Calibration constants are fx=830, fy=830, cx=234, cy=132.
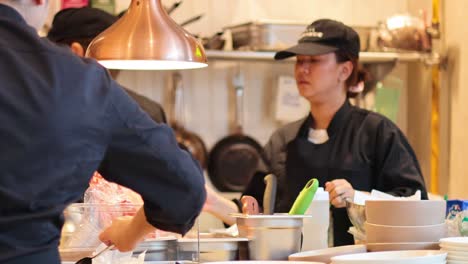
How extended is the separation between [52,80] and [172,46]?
0.94m

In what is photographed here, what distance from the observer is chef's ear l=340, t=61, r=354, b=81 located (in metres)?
3.20

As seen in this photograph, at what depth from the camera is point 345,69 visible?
3.20 metres

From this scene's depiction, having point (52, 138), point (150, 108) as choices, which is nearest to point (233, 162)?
point (150, 108)

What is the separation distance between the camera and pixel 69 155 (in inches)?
42.1

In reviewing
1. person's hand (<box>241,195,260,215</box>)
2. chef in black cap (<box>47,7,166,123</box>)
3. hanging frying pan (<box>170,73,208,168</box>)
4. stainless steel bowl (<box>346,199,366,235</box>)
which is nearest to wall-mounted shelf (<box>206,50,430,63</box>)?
hanging frying pan (<box>170,73,208,168</box>)

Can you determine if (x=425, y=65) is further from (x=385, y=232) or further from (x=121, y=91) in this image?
(x=121, y=91)

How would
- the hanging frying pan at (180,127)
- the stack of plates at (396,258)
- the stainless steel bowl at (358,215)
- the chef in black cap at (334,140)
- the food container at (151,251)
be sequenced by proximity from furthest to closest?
the hanging frying pan at (180,127)
the chef in black cap at (334,140)
the stainless steel bowl at (358,215)
the food container at (151,251)
the stack of plates at (396,258)

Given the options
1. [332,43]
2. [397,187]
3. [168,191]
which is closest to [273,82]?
[332,43]

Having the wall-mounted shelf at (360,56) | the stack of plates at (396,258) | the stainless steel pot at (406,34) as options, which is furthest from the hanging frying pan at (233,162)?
the stack of plates at (396,258)

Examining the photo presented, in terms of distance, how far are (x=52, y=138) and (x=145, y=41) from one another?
3.11 feet

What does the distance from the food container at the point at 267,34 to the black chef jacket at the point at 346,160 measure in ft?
2.29

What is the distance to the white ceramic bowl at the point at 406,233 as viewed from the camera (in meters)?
1.90

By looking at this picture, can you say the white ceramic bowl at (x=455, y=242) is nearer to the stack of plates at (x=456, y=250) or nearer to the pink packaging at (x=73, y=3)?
the stack of plates at (x=456, y=250)

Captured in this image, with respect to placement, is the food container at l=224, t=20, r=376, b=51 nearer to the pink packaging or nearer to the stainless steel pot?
the stainless steel pot
